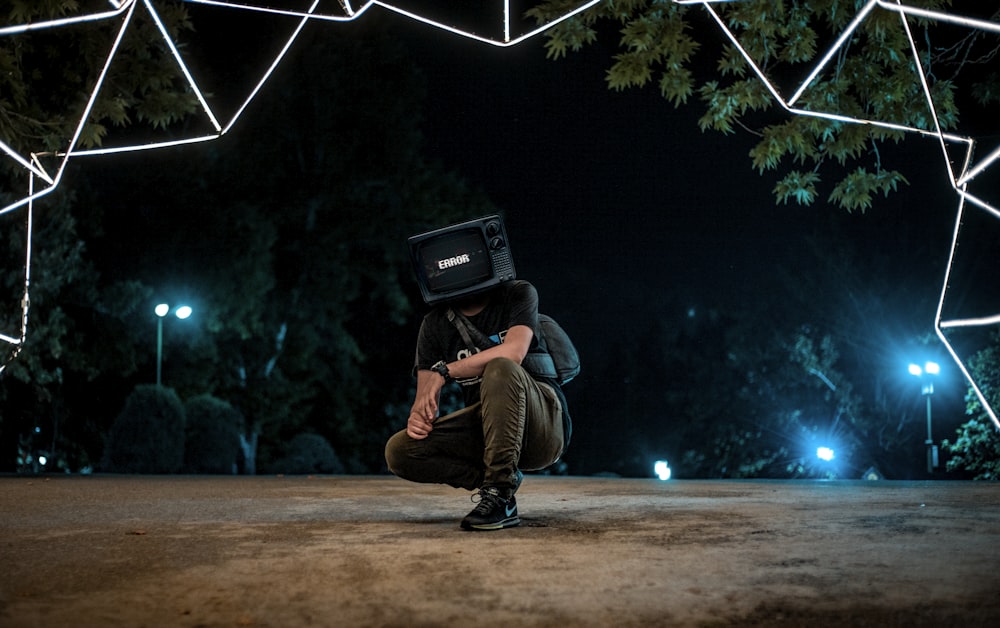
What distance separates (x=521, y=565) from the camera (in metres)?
3.25

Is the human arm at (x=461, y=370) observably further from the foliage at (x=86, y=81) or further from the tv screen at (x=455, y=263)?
the foliage at (x=86, y=81)

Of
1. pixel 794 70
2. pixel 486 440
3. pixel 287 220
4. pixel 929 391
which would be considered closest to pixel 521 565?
pixel 486 440

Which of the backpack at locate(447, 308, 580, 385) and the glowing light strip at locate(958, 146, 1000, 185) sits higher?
the glowing light strip at locate(958, 146, 1000, 185)

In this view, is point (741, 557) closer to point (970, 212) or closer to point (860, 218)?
point (970, 212)

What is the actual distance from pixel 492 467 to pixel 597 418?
4795cm

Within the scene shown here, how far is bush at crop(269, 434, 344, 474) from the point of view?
22797 mm

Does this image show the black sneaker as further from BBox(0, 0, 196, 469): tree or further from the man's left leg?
BBox(0, 0, 196, 469): tree

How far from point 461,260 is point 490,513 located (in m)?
1.16

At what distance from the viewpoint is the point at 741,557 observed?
132 inches

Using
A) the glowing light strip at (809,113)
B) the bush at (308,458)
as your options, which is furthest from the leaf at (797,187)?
the bush at (308,458)

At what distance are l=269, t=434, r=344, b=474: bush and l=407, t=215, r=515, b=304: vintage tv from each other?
18.5 m

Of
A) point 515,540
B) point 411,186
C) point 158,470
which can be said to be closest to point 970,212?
point 411,186

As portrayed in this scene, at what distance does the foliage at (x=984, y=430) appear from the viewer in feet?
65.8

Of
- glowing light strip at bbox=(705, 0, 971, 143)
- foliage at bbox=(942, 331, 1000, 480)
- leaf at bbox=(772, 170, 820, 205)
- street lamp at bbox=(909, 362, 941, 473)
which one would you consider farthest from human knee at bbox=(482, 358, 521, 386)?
street lamp at bbox=(909, 362, 941, 473)
